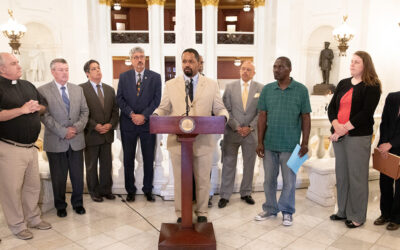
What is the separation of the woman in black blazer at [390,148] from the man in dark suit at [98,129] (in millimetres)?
3188

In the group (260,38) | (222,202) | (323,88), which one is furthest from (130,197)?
(260,38)

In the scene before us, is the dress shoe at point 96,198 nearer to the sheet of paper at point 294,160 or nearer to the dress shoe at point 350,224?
the sheet of paper at point 294,160

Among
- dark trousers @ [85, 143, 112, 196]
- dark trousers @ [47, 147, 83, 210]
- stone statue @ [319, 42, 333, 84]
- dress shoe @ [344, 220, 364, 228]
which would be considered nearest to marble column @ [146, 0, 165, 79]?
stone statue @ [319, 42, 333, 84]

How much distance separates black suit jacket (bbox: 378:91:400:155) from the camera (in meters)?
3.28

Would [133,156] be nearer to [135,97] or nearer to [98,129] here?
[98,129]

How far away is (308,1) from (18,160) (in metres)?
12.9

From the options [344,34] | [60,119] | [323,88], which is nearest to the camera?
[60,119]

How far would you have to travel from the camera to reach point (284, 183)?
3.49 meters

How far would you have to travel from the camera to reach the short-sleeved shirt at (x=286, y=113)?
3330 mm

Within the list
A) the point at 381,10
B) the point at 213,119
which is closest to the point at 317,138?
the point at 213,119

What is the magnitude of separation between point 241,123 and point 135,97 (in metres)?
1.38

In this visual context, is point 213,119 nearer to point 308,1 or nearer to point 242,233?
point 242,233

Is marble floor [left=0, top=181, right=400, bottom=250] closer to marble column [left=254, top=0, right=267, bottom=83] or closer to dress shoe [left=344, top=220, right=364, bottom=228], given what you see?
dress shoe [left=344, top=220, right=364, bottom=228]

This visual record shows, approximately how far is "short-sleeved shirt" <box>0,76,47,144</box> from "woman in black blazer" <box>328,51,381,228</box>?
3.12 m
